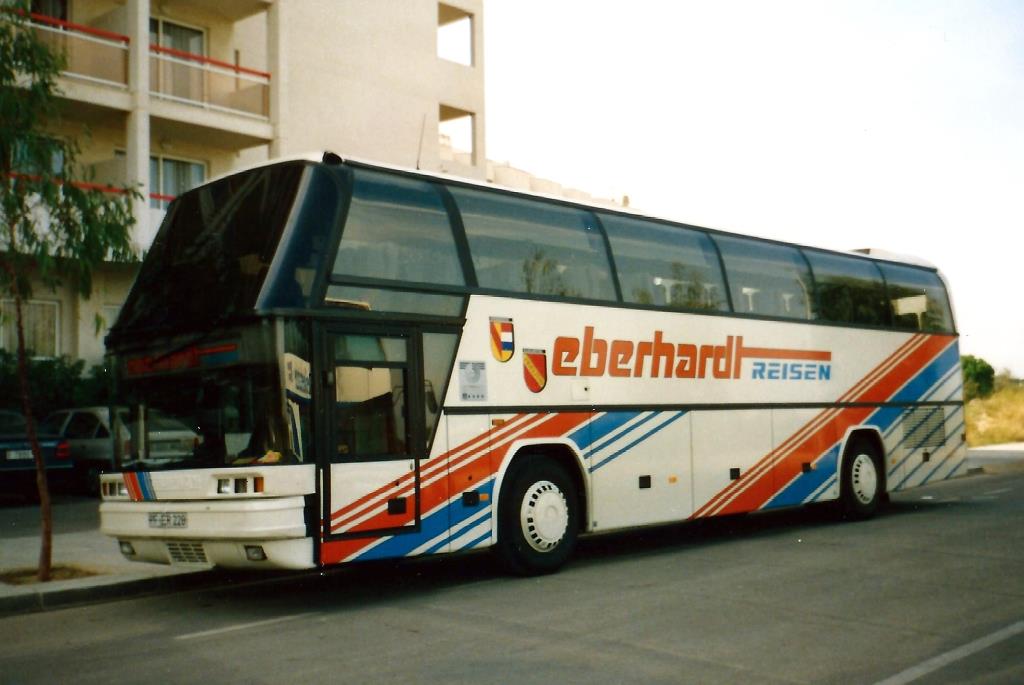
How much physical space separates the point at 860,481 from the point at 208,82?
17717 mm

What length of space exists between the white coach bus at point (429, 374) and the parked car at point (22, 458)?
1061 centimetres

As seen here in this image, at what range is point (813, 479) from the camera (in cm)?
1405

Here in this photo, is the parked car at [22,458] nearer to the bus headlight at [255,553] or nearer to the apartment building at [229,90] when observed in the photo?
the apartment building at [229,90]

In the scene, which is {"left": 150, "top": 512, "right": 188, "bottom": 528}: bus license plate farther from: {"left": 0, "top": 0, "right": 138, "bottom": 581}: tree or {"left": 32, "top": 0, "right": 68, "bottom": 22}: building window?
{"left": 32, "top": 0, "right": 68, "bottom": 22}: building window

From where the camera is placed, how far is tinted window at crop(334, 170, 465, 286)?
8.96 m

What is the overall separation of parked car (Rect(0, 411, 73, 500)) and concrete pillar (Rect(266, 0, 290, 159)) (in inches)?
363

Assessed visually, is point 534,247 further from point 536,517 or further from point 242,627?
point 242,627

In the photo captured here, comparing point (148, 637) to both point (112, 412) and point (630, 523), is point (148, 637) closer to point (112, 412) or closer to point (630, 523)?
point (112, 412)

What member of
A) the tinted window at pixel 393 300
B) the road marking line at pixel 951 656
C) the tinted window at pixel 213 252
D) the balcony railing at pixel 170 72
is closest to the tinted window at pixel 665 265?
the tinted window at pixel 393 300

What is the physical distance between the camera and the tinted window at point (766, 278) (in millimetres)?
13211

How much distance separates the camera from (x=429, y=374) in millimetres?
9453

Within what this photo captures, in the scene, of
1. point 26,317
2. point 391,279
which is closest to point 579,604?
point 391,279

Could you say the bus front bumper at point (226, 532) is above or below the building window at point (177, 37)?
below

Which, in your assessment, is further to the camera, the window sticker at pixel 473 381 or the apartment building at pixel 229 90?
the apartment building at pixel 229 90
